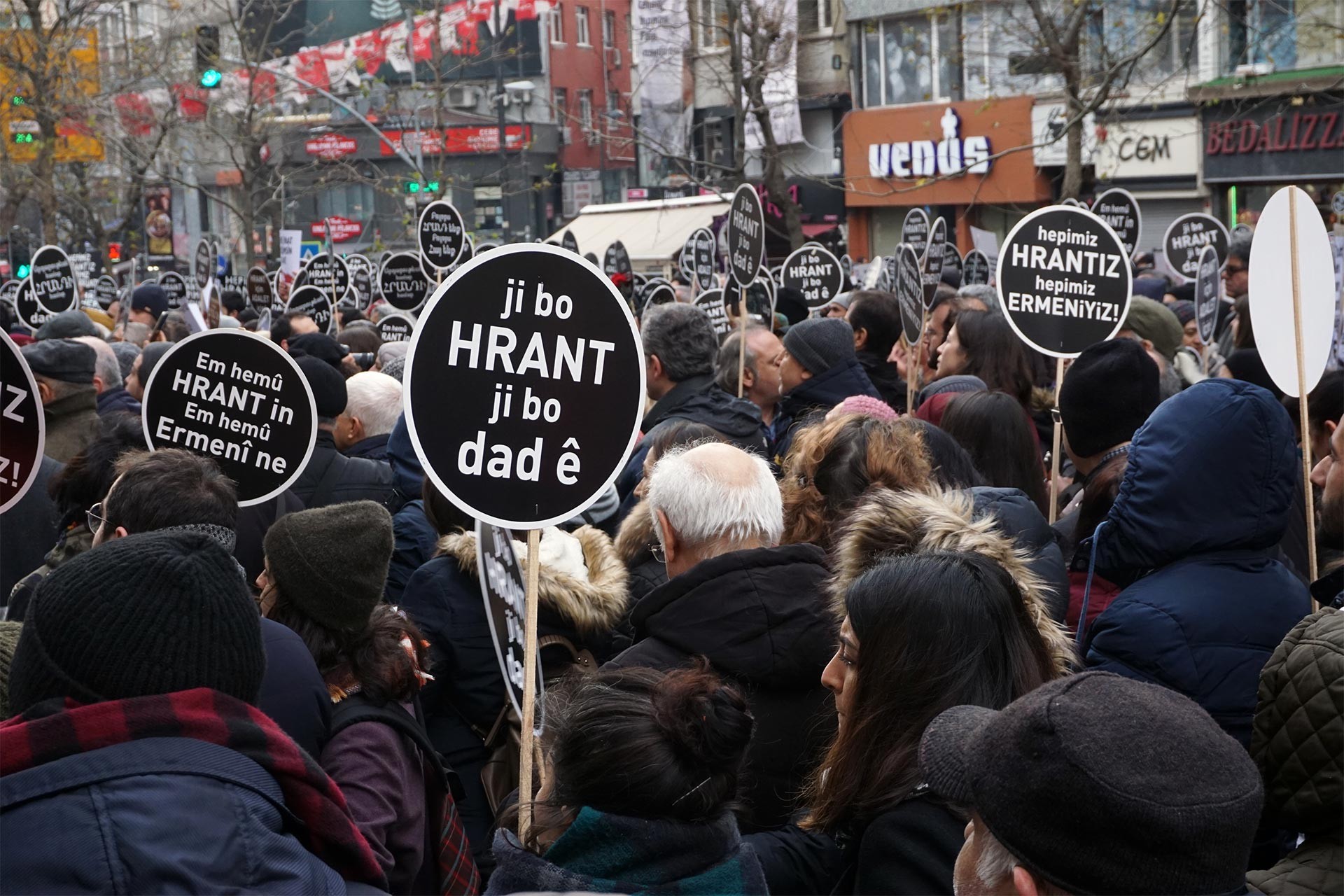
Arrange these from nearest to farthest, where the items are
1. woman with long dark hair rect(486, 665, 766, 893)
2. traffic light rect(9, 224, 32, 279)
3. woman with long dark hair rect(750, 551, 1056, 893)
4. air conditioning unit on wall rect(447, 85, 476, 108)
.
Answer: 1. woman with long dark hair rect(486, 665, 766, 893)
2. woman with long dark hair rect(750, 551, 1056, 893)
3. traffic light rect(9, 224, 32, 279)
4. air conditioning unit on wall rect(447, 85, 476, 108)

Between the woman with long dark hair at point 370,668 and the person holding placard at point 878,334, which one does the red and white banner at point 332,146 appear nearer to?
the person holding placard at point 878,334

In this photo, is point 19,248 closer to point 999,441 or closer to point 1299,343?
point 999,441

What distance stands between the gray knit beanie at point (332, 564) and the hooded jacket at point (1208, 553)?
5.72 feet

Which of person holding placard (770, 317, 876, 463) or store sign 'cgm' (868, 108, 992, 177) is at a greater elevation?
store sign 'cgm' (868, 108, 992, 177)

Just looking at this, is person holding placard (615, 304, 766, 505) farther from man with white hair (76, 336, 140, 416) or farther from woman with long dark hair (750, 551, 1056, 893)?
woman with long dark hair (750, 551, 1056, 893)

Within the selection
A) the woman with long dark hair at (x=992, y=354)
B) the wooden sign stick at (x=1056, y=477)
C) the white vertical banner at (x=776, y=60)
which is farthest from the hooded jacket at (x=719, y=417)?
the white vertical banner at (x=776, y=60)

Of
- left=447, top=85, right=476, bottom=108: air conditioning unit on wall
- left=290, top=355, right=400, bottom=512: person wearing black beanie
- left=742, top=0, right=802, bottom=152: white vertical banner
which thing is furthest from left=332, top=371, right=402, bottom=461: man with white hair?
left=447, top=85, right=476, bottom=108: air conditioning unit on wall

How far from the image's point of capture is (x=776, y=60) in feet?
68.3

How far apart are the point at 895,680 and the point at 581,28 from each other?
164 ft

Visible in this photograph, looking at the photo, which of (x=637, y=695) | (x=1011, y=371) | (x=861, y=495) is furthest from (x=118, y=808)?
(x=1011, y=371)

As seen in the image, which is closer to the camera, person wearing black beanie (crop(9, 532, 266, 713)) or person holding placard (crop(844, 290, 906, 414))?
person wearing black beanie (crop(9, 532, 266, 713))

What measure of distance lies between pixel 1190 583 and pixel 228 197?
59.8m

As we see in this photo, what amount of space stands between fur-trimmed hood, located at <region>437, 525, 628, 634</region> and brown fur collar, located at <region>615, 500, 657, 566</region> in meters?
0.15

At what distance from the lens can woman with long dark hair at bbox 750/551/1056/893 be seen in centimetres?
248
